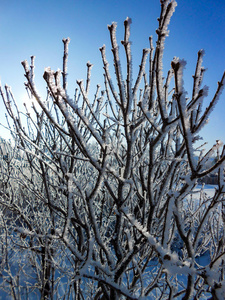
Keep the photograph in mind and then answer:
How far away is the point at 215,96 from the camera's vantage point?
89 cm

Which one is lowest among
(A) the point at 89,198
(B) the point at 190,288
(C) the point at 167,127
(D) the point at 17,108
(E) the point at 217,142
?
(B) the point at 190,288

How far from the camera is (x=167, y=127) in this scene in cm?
110

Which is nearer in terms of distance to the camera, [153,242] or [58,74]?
[153,242]

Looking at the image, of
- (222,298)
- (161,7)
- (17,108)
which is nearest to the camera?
(222,298)

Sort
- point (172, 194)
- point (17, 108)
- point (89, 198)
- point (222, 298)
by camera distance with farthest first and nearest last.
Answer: point (17, 108) < point (89, 198) < point (172, 194) < point (222, 298)

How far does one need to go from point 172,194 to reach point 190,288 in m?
0.51

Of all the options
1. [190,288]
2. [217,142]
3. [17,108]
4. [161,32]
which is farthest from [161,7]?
[17,108]

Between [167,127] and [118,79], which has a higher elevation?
[118,79]

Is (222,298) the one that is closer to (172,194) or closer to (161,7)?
(172,194)

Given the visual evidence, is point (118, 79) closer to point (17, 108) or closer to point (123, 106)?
point (123, 106)

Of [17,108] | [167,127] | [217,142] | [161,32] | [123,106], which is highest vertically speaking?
[17,108]

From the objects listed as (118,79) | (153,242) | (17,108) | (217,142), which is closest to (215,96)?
(217,142)

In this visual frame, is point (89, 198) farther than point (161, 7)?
Yes

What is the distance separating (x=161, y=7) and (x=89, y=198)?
3.78 feet
